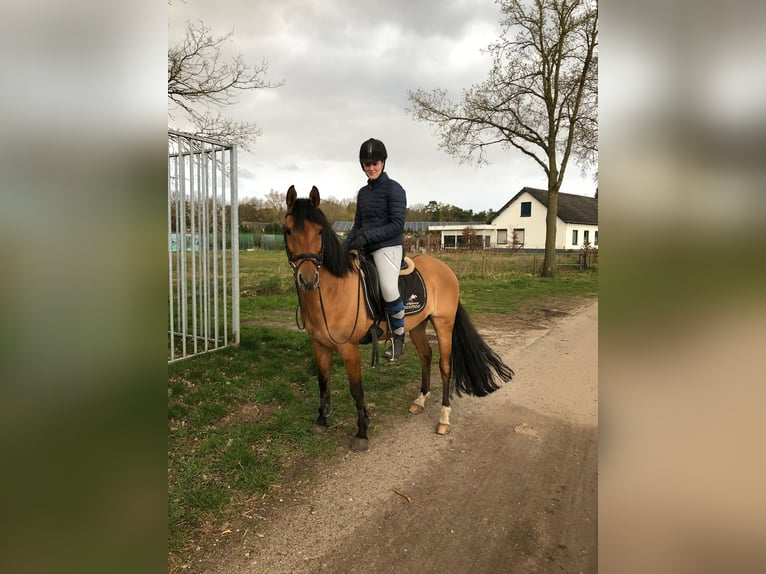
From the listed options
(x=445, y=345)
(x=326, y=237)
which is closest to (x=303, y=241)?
(x=326, y=237)

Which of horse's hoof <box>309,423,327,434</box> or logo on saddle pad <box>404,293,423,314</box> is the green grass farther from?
logo on saddle pad <box>404,293,423,314</box>

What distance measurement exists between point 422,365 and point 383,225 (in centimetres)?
159

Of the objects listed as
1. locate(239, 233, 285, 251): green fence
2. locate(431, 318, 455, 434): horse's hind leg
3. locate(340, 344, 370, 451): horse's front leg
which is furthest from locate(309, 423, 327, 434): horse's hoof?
locate(239, 233, 285, 251): green fence

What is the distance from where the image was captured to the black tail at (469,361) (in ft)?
14.5

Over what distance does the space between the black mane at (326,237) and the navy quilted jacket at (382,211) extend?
1.01ft

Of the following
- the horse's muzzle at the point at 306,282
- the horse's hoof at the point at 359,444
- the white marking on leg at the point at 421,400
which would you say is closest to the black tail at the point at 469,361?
Answer: the white marking on leg at the point at 421,400

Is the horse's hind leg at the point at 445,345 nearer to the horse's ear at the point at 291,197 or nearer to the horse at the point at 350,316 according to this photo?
the horse at the point at 350,316

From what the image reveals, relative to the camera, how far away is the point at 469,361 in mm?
4434

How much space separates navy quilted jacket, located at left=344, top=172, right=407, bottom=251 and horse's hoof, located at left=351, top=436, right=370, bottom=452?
5.34 ft

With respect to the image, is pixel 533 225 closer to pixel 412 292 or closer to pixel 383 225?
pixel 412 292
